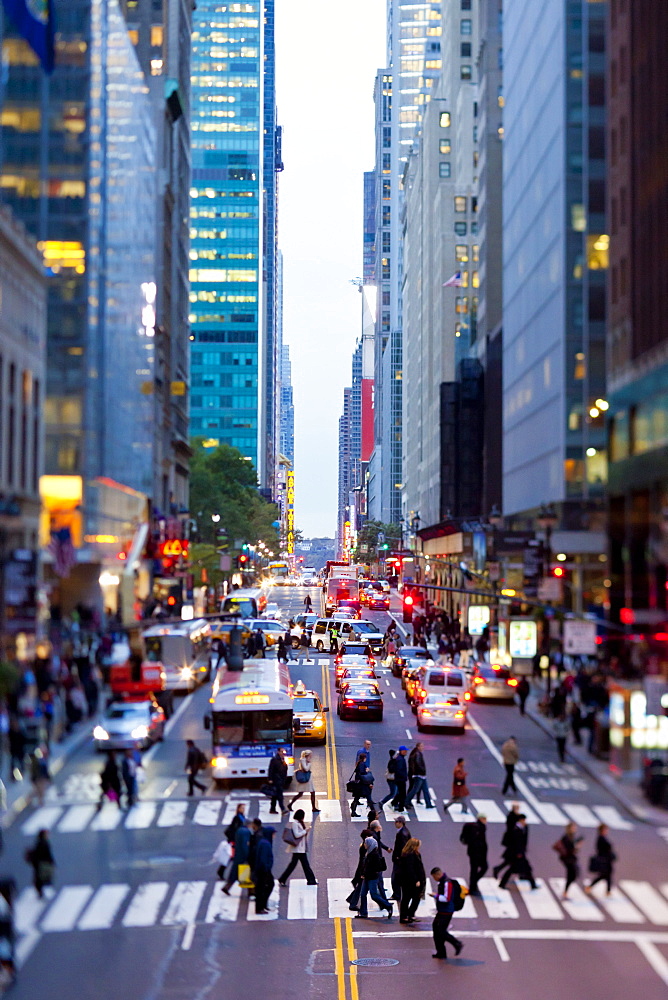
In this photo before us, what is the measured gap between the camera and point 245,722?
24.9 feet

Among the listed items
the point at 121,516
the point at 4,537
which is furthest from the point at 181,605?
the point at 4,537

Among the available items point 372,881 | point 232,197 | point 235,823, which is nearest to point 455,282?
point 232,197

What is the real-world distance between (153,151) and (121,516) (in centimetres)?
204

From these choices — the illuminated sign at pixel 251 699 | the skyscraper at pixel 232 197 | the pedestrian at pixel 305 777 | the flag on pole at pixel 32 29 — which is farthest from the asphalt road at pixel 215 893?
the skyscraper at pixel 232 197

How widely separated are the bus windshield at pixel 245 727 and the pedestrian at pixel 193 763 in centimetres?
32

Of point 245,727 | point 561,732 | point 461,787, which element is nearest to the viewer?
point 561,732

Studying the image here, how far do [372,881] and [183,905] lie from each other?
650cm

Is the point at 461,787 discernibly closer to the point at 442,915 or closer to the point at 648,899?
the point at 648,899

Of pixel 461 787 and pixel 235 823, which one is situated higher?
pixel 461 787

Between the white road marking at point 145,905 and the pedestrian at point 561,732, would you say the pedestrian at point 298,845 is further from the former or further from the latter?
the pedestrian at point 561,732

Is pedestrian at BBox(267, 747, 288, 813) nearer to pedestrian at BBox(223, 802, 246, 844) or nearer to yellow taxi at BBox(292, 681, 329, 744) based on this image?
pedestrian at BBox(223, 802, 246, 844)

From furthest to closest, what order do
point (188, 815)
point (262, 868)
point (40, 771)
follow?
point (262, 868)
point (188, 815)
point (40, 771)

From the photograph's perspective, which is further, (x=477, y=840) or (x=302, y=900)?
(x=302, y=900)

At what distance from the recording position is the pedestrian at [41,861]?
18.4ft
